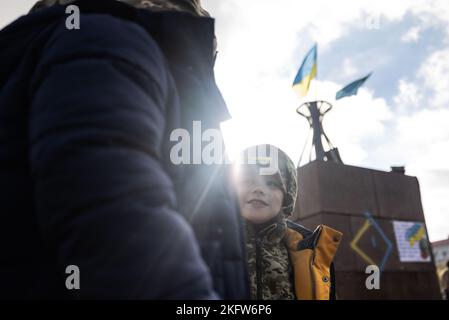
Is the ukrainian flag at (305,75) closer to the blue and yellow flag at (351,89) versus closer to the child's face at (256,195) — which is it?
the blue and yellow flag at (351,89)

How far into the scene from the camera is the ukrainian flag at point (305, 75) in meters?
10.3

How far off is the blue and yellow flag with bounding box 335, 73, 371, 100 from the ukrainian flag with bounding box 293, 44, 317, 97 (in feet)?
4.63

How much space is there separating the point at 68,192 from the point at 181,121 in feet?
1.09

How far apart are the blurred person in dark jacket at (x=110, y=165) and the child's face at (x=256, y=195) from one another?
181cm

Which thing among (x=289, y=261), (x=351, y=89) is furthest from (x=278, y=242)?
(x=351, y=89)

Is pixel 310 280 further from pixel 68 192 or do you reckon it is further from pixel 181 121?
pixel 68 192

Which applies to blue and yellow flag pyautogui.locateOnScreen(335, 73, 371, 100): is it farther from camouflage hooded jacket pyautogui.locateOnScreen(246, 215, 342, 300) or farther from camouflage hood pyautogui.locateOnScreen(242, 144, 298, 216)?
camouflage hooded jacket pyautogui.locateOnScreen(246, 215, 342, 300)

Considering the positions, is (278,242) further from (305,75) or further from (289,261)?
(305,75)

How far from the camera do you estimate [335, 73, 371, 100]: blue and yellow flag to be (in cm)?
1116

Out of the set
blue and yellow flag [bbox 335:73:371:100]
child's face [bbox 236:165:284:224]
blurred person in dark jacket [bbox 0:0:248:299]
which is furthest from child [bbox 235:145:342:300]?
blue and yellow flag [bbox 335:73:371:100]

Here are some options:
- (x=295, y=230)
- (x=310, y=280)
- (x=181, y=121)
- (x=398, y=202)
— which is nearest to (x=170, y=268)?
(x=181, y=121)

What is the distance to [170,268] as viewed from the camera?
52 cm

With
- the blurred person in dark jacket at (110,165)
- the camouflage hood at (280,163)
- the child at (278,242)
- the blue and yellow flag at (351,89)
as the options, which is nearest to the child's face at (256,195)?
the child at (278,242)
